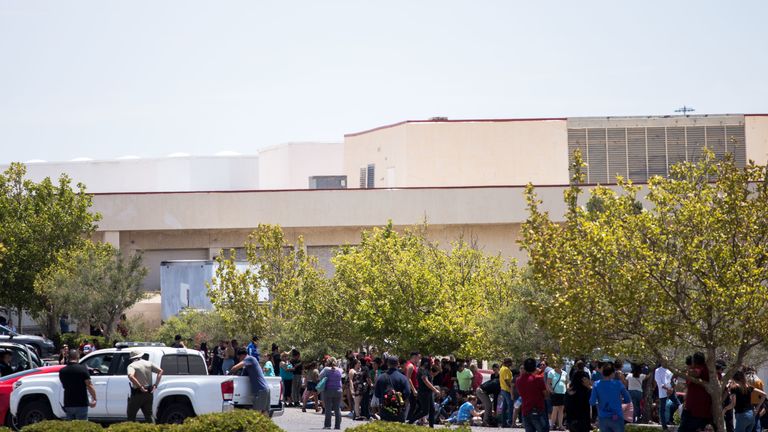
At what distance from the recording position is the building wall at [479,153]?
233ft

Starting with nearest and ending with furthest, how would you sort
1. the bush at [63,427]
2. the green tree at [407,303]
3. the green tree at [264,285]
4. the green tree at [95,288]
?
1. the bush at [63,427]
2. the green tree at [407,303]
3. the green tree at [264,285]
4. the green tree at [95,288]

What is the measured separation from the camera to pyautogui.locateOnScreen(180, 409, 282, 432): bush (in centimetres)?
1759

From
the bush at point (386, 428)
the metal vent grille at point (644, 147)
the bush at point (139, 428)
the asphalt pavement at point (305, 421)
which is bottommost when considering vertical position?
the asphalt pavement at point (305, 421)

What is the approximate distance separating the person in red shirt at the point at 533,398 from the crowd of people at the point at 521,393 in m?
0.02

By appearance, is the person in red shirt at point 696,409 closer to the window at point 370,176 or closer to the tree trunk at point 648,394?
the tree trunk at point 648,394

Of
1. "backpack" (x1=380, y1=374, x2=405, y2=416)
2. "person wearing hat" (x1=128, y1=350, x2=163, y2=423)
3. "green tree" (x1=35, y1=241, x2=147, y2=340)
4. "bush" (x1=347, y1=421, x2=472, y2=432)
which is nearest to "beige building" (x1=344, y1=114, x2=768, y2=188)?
"green tree" (x1=35, y1=241, x2=147, y2=340)

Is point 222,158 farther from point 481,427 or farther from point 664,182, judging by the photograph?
point 664,182

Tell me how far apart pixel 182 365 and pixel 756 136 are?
5742cm

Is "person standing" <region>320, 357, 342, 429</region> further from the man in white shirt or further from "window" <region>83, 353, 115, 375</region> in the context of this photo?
the man in white shirt

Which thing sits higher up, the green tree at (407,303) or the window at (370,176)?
the window at (370,176)

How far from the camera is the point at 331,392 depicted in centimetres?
2616

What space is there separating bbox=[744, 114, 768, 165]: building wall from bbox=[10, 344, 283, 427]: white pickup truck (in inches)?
2229

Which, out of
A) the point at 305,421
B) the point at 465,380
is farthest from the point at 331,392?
the point at 465,380

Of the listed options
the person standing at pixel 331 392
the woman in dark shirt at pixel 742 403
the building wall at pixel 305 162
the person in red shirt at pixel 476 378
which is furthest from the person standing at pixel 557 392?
the building wall at pixel 305 162
